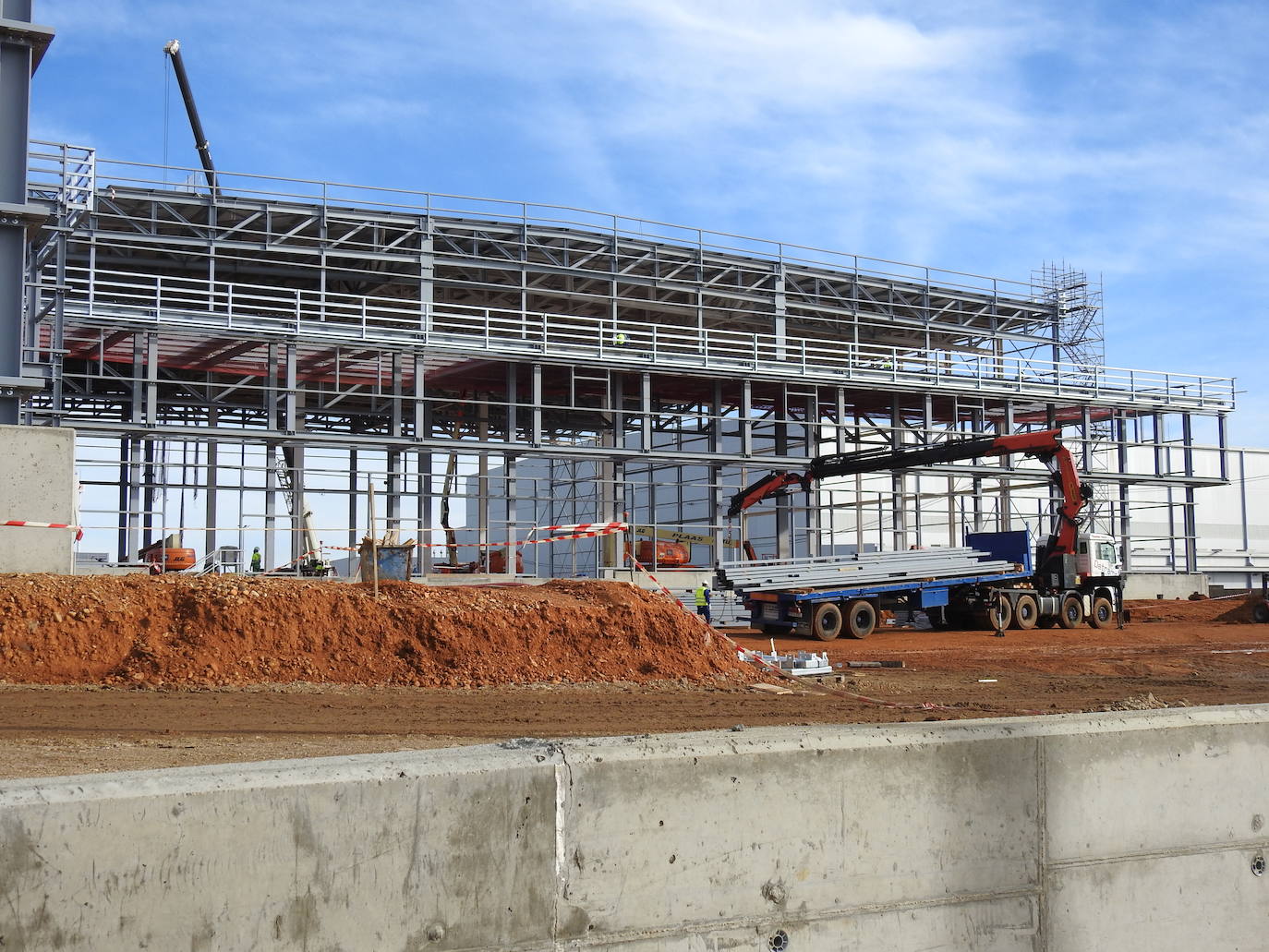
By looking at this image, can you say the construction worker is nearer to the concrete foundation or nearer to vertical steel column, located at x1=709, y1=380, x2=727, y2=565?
vertical steel column, located at x1=709, y1=380, x2=727, y2=565

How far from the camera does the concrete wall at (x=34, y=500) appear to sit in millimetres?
15320

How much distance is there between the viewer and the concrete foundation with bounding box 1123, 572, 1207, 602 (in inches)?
1622

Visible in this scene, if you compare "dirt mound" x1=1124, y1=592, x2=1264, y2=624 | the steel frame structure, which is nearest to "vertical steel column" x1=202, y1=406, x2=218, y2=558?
the steel frame structure

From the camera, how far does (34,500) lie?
1542cm

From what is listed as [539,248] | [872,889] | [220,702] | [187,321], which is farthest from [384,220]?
[872,889]

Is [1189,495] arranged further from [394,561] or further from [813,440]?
[394,561]

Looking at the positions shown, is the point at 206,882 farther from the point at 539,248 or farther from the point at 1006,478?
the point at 1006,478

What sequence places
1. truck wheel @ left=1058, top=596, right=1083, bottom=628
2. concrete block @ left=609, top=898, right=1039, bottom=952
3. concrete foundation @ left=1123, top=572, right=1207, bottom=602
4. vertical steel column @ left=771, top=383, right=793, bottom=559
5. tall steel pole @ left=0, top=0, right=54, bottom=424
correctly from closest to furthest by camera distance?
concrete block @ left=609, top=898, right=1039, bottom=952 < tall steel pole @ left=0, top=0, right=54, bottom=424 < truck wheel @ left=1058, top=596, right=1083, bottom=628 < vertical steel column @ left=771, top=383, right=793, bottom=559 < concrete foundation @ left=1123, top=572, right=1207, bottom=602

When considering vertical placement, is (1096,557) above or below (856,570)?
above

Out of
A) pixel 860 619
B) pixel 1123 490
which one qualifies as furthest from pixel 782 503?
pixel 860 619

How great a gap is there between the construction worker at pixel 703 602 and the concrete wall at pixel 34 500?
1291 cm

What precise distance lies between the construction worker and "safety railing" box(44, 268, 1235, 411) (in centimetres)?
949

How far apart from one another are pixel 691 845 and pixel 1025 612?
83.0ft

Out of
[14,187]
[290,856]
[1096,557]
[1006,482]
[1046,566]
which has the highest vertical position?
[14,187]
